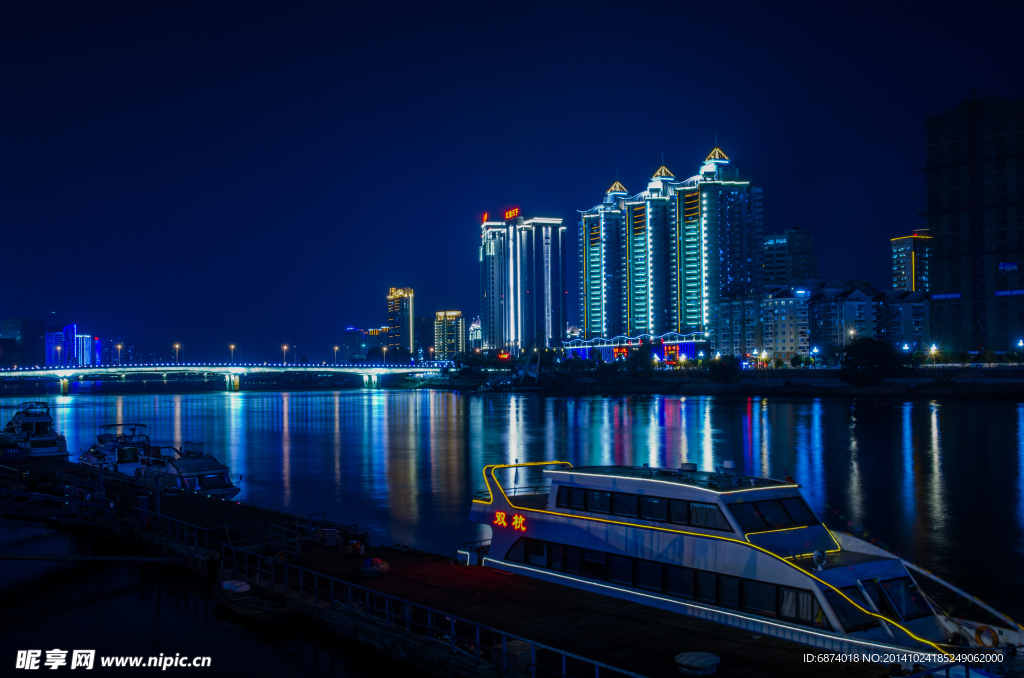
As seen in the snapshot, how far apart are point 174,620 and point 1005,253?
139 metres

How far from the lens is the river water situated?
26.1m

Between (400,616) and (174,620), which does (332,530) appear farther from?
(400,616)

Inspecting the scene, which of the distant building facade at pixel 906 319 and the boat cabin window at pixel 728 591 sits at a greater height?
the distant building facade at pixel 906 319

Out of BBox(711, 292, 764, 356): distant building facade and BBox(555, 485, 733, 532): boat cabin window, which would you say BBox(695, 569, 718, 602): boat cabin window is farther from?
BBox(711, 292, 764, 356): distant building facade

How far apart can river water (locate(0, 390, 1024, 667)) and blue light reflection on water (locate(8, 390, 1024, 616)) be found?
0.12 m

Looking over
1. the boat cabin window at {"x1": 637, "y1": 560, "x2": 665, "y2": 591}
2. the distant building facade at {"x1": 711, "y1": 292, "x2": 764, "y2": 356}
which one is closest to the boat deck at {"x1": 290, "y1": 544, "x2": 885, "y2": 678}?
the boat cabin window at {"x1": 637, "y1": 560, "x2": 665, "y2": 591}

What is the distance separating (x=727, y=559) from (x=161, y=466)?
83.1 feet

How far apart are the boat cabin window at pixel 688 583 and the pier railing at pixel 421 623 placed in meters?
2.36

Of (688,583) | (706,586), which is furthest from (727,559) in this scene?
(688,583)

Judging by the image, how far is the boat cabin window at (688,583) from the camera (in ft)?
33.9

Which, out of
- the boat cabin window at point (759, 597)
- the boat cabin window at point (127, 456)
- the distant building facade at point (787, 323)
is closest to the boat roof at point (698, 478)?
the boat cabin window at point (759, 597)

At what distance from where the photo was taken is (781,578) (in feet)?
35.1

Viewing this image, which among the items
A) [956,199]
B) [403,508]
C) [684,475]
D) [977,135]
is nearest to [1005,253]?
[956,199]

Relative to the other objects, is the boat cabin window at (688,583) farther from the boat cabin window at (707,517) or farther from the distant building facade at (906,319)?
the distant building facade at (906,319)
